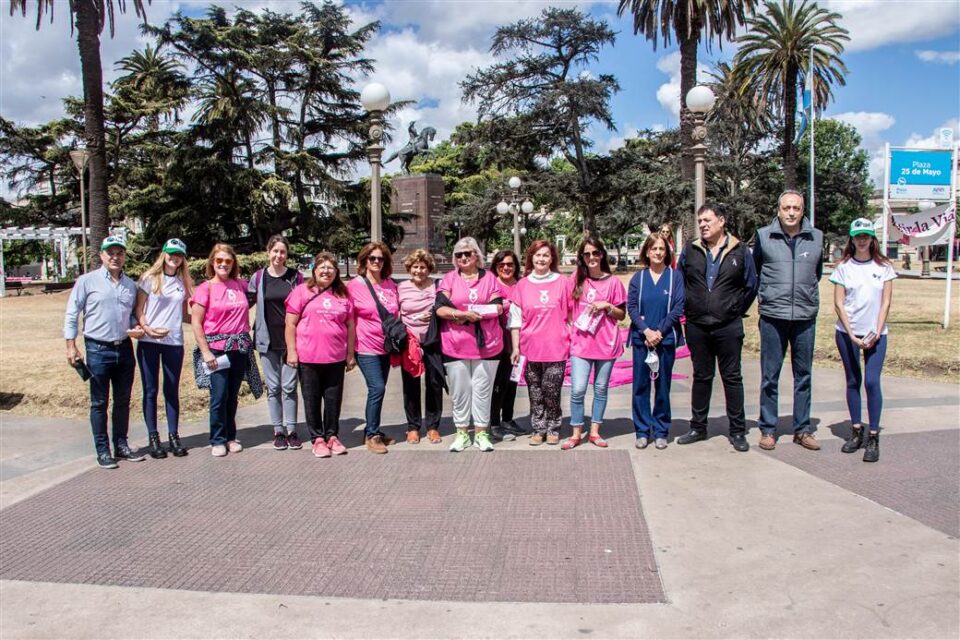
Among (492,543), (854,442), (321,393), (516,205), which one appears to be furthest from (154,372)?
Result: (516,205)

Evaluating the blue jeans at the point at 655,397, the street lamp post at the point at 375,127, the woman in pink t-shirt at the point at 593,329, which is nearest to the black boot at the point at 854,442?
the blue jeans at the point at 655,397

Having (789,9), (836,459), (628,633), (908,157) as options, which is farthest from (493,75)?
(628,633)

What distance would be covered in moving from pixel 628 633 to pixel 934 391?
6691 mm

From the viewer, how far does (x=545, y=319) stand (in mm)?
6016

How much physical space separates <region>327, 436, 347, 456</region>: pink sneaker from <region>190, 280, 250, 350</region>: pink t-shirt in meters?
1.17

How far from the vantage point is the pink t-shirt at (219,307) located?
5.95 m

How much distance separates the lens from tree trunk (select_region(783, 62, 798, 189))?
3000cm

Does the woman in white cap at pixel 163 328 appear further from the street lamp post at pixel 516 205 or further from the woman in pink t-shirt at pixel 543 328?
the street lamp post at pixel 516 205

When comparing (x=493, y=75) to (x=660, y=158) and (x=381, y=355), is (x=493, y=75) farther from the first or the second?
(x=381, y=355)

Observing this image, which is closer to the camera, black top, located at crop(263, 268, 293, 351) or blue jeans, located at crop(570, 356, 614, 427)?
blue jeans, located at crop(570, 356, 614, 427)

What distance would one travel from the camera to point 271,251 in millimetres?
6074

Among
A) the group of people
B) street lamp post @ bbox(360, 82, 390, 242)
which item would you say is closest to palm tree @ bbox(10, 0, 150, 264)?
street lamp post @ bbox(360, 82, 390, 242)

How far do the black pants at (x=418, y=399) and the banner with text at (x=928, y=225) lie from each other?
39.3 feet

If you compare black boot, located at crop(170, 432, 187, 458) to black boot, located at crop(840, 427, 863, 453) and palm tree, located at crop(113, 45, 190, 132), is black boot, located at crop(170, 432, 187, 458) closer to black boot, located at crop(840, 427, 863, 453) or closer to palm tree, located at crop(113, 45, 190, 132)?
black boot, located at crop(840, 427, 863, 453)
